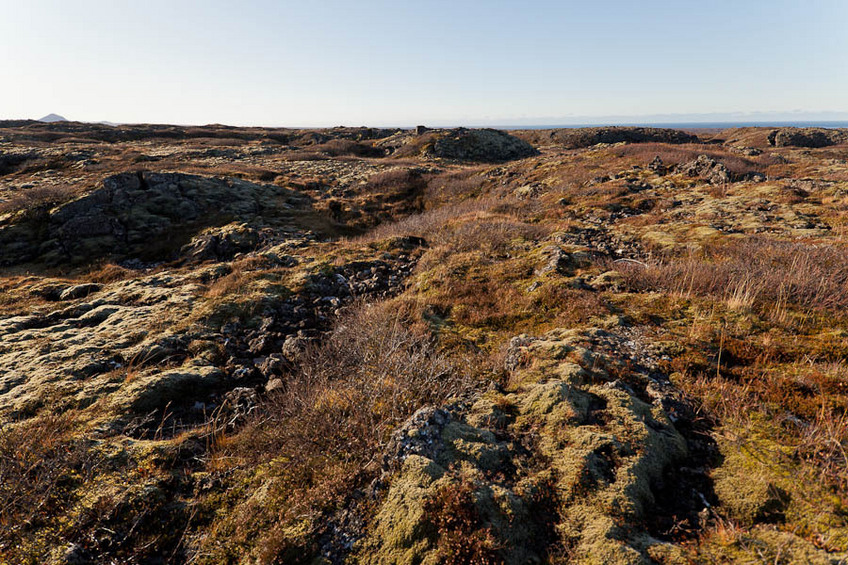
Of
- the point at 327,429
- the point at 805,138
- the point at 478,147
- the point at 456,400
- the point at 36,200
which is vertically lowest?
the point at 327,429

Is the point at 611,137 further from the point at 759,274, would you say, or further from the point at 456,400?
the point at 456,400

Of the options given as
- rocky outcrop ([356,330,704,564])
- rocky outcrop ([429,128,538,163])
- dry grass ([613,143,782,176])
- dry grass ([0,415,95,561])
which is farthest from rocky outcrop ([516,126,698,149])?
dry grass ([0,415,95,561])

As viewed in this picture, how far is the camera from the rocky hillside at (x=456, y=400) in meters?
3.67

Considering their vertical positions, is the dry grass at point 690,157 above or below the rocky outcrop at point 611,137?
below

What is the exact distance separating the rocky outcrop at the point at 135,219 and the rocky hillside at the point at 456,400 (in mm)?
5024

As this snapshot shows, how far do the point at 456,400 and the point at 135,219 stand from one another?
27884 millimetres

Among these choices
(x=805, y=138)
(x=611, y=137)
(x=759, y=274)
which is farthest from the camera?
(x=611, y=137)

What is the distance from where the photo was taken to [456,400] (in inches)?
223

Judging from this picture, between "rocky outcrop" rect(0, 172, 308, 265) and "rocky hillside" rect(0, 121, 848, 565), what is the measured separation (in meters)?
5.02

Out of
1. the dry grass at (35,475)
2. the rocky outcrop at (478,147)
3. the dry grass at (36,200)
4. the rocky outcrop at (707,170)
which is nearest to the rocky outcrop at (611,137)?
the rocky outcrop at (478,147)

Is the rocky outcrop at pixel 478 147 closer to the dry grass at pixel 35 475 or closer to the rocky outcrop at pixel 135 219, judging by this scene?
the rocky outcrop at pixel 135 219

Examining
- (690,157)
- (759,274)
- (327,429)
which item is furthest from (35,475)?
(690,157)

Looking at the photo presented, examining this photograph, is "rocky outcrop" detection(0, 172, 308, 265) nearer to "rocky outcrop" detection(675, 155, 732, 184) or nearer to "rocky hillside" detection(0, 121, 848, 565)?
"rocky hillside" detection(0, 121, 848, 565)

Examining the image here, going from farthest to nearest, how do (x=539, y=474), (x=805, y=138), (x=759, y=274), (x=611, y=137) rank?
(x=611, y=137)
(x=805, y=138)
(x=759, y=274)
(x=539, y=474)
